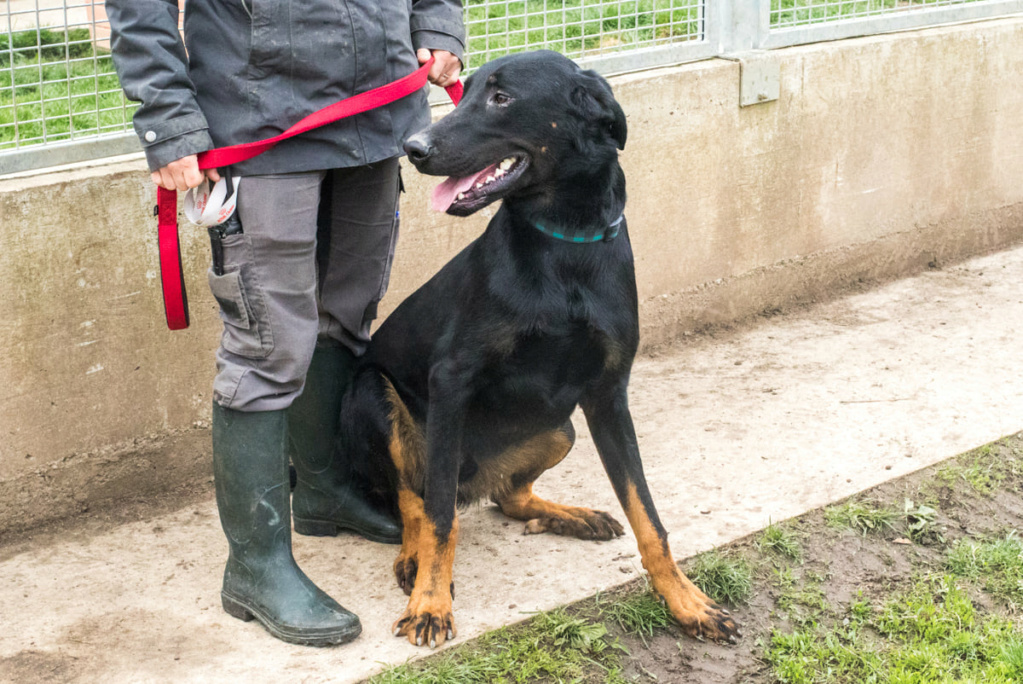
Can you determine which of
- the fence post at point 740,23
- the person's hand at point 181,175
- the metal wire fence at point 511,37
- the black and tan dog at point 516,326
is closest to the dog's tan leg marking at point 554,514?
the black and tan dog at point 516,326

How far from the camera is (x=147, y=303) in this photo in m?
3.47

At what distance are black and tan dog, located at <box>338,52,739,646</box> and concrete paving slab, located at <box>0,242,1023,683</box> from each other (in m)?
0.24

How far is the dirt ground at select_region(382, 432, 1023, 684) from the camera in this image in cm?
270

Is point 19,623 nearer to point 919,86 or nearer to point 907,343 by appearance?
point 907,343

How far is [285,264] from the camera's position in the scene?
2670 millimetres

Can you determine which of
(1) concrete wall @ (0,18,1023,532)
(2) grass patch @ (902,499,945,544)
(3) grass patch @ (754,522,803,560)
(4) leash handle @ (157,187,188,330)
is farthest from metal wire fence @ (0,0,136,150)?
(2) grass patch @ (902,499,945,544)

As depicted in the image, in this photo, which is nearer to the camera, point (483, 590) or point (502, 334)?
point (502, 334)

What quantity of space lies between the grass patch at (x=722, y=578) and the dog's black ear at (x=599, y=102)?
3.83ft

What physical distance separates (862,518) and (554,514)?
35.7 inches

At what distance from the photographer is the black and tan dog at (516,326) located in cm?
261

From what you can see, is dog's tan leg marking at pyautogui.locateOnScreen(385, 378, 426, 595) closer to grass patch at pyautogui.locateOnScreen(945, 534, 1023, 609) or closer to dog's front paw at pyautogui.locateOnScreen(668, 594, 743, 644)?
dog's front paw at pyautogui.locateOnScreen(668, 594, 743, 644)

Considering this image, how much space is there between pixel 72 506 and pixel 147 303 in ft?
2.22

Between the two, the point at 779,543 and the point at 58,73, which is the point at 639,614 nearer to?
the point at 779,543

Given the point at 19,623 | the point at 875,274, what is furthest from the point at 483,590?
the point at 875,274
